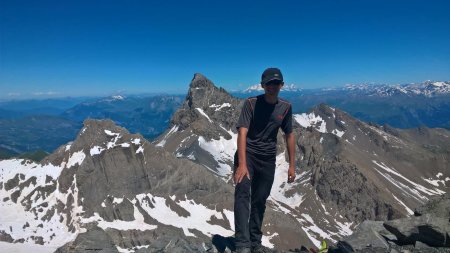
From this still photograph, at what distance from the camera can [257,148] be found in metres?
14.1

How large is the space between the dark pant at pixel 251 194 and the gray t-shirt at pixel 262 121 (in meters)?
0.37

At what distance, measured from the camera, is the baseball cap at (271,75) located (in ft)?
42.8

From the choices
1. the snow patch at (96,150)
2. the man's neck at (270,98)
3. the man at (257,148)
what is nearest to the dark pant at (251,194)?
the man at (257,148)

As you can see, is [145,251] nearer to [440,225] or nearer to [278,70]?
[278,70]

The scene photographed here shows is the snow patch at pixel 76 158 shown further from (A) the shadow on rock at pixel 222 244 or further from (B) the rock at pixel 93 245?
(A) the shadow on rock at pixel 222 244

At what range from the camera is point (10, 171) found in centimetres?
18325

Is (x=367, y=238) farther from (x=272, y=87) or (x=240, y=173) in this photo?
(x=272, y=87)

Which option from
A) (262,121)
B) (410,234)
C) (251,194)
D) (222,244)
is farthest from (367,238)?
(262,121)

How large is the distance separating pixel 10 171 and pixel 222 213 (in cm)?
10198

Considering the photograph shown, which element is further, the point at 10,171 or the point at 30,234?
the point at 10,171

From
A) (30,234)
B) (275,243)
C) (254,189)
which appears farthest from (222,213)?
(254,189)

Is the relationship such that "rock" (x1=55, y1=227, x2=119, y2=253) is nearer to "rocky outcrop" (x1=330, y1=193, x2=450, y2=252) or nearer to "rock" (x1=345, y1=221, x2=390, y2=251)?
"rocky outcrop" (x1=330, y1=193, x2=450, y2=252)

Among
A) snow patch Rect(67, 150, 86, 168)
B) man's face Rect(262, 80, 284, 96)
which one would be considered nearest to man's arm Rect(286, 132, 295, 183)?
man's face Rect(262, 80, 284, 96)

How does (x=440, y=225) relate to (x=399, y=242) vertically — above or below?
above
